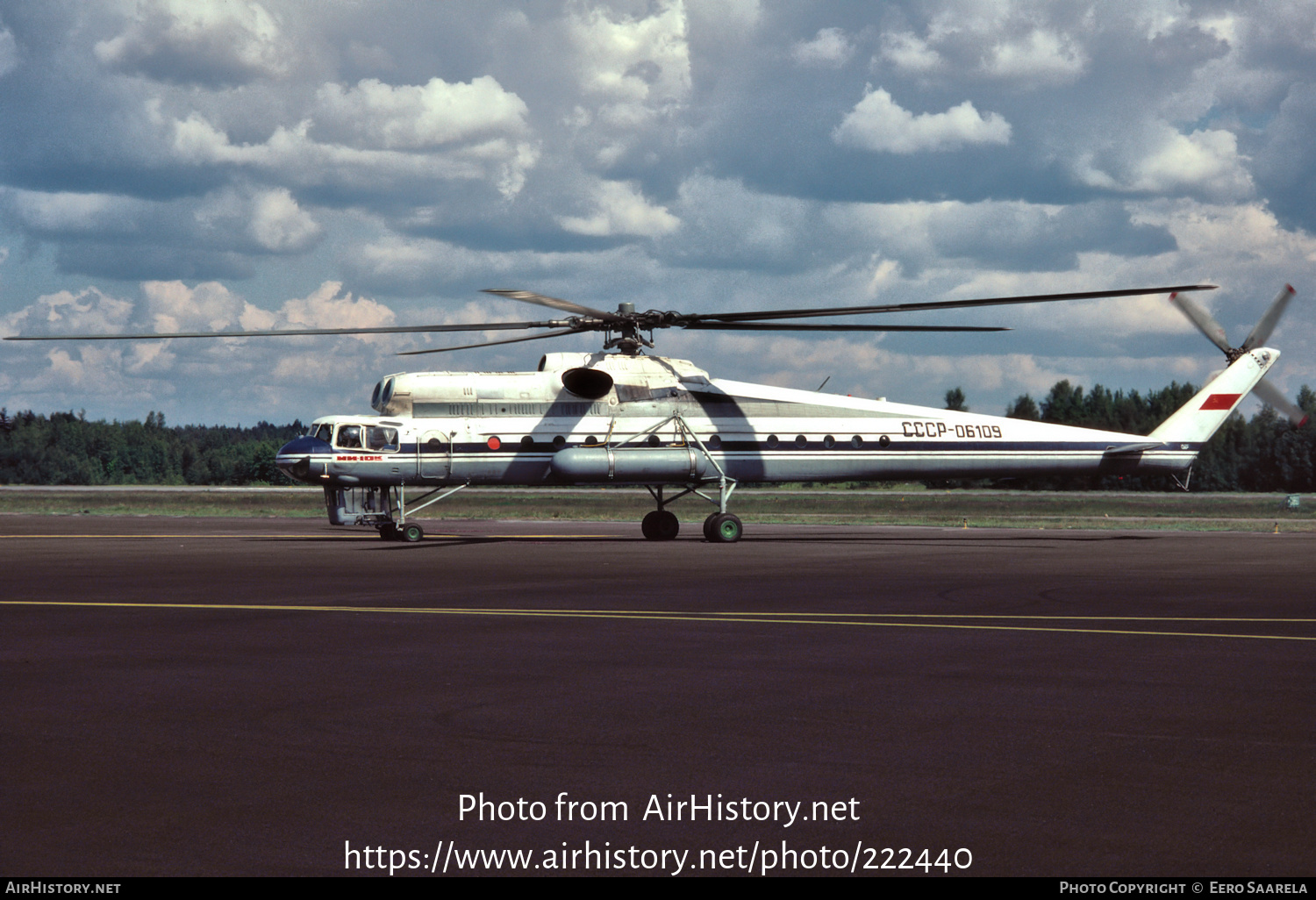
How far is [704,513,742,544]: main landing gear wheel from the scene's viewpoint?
3484 centimetres

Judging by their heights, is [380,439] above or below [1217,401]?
below

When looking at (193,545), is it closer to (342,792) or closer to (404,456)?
(404,456)

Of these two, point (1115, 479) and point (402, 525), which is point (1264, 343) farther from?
point (1115, 479)

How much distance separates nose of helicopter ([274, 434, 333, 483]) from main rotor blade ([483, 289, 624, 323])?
8.35 meters

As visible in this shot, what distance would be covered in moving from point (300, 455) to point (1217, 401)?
28783 millimetres

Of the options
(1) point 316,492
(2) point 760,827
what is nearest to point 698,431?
(2) point 760,827

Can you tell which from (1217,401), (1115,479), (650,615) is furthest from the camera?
(1115,479)

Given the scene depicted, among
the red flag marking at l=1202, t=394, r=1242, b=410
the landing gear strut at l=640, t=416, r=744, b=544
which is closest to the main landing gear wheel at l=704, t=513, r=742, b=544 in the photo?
the landing gear strut at l=640, t=416, r=744, b=544

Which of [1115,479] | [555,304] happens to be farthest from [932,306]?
[1115,479]

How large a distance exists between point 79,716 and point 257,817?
11.6 feet

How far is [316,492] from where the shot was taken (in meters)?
90.4

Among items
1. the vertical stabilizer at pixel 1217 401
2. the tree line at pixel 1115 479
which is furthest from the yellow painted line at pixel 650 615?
the tree line at pixel 1115 479

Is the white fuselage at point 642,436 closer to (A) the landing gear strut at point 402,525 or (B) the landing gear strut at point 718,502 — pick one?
(B) the landing gear strut at point 718,502

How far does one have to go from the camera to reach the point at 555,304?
30250 millimetres
